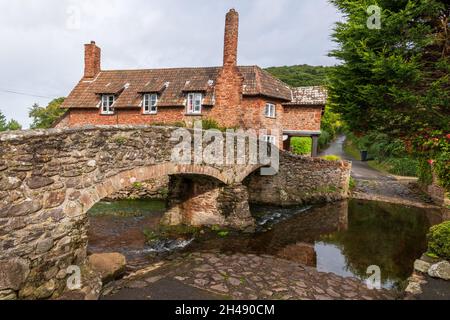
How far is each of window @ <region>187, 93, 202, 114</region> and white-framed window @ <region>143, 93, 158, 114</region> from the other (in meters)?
2.60

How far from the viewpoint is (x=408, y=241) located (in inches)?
390

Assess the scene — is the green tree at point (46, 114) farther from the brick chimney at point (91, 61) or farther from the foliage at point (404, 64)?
the foliage at point (404, 64)

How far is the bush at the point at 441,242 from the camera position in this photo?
6.05 meters

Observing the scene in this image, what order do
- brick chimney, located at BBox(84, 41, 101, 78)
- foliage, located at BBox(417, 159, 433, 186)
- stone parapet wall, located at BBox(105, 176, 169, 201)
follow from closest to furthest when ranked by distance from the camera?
1. stone parapet wall, located at BBox(105, 176, 169, 201)
2. foliage, located at BBox(417, 159, 433, 186)
3. brick chimney, located at BBox(84, 41, 101, 78)

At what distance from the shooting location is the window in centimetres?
2020

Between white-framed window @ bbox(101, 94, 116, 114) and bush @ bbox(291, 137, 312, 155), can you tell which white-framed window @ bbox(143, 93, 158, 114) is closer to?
white-framed window @ bbox(101, 94, 116, 114)

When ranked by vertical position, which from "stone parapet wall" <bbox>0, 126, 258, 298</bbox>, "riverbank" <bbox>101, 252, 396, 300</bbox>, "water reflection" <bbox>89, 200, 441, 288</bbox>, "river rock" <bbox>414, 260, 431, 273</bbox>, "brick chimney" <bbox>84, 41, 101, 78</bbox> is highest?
"brick chimney" <bbox>84, 41, 101, 78</bbox>

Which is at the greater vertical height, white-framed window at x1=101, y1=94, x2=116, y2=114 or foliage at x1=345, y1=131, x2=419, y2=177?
white-framed window at x1=101, y1=94, x2=116, y2=114

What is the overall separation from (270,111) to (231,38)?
222 inches

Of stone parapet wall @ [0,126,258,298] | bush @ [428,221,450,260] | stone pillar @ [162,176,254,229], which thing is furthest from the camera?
stone pillar @ [162,176,254,229]

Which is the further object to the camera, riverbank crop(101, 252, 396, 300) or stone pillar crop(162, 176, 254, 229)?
stone pillar crop(162, 176, 254, 229)

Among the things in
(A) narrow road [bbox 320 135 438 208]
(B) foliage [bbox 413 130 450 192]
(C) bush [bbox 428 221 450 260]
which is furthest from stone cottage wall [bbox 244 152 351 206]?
(C) bush [bbox 428 221 450 260]

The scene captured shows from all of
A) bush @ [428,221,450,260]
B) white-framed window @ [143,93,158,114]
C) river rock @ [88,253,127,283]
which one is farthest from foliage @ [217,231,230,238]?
white-framed window @ [143,93,158,114]
